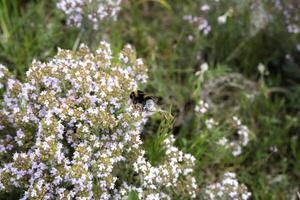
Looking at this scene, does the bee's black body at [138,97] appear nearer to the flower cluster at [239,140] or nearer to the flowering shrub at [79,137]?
the flowering shrub at [79,137]

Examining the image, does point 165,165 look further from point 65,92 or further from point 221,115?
point 221,115

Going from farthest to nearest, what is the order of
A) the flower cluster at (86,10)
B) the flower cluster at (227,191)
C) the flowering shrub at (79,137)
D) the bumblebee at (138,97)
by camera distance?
1. the flower cluster at (86,10)
2. the flower cluster at (227,191)
3. the bumblebee at (138,97)
4. the flowering shrub at (79,137)

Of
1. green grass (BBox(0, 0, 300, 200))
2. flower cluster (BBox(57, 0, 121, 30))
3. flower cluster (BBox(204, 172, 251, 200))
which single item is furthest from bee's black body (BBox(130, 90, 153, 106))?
flower cluster (BBox(57, 0, 121, 30))

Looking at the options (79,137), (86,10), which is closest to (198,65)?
(86,10)

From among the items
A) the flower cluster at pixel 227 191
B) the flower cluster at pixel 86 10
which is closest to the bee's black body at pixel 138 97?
the flower cluster at pixel 227 191

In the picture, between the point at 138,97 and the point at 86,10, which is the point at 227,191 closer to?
the point at 138,97

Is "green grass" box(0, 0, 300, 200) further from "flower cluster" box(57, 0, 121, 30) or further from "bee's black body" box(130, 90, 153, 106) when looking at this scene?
"bee's black body" box(130, 90, 153, 106)

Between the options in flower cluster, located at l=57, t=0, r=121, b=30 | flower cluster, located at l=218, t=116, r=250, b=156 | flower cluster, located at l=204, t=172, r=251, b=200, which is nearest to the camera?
flower cluster, located at l=204, t=172, r=251, b=200
